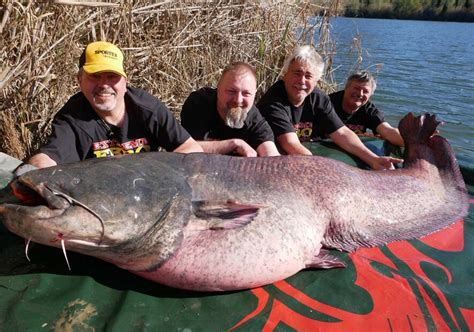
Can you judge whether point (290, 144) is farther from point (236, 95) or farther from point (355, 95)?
point (355, 95)

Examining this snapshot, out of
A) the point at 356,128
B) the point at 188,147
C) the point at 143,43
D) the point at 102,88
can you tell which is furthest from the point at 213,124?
the point at 356,128

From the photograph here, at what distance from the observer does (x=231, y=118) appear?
12.1 feet

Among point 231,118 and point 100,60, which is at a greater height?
point 100,60

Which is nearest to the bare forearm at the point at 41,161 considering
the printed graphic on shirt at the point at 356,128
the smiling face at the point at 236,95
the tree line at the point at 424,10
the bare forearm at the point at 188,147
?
the bare forearm at the point at 188,147

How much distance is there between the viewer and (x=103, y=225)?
6.35ft

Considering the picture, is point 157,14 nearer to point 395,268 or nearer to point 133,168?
point 133,168

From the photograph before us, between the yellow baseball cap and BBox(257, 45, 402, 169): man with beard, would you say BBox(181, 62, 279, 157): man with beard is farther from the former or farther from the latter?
the yellow baseball cap

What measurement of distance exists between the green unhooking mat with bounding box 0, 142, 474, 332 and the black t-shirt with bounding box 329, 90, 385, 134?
263cm

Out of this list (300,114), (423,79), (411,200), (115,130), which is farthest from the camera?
(423,79)

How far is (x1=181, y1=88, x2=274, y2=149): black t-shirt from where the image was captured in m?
3.79

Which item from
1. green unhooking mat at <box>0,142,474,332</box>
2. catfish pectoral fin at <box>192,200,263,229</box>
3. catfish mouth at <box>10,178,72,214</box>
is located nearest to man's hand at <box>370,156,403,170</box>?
green unhooking mat at <box>0,142,474,332</box>

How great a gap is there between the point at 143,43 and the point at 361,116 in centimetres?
264

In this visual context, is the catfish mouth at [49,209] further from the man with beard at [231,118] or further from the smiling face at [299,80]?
the smiling face at [299,80]

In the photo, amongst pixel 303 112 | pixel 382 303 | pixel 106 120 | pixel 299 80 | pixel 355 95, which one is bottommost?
pixel 382 303
